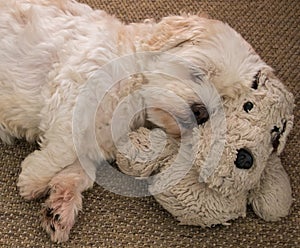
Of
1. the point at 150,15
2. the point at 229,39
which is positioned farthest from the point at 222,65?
the point at 150,15

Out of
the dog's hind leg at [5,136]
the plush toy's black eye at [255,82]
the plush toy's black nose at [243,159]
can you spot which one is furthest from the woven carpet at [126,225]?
the plush toy's black eye at [255,82]

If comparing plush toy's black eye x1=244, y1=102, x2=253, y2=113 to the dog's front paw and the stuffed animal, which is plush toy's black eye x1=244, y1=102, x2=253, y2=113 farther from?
the dog's front paw

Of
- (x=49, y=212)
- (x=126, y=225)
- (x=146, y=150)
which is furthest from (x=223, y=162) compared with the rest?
(x=49, y=212)

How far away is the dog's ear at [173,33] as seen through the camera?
1348 millimetres

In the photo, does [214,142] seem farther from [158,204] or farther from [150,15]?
[150,15]

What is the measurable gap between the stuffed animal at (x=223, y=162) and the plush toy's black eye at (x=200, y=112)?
14 mm

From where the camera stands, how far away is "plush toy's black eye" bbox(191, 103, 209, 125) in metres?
1.29

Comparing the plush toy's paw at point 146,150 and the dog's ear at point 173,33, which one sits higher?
the dog's ear at point 173,33

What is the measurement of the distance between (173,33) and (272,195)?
454 mm

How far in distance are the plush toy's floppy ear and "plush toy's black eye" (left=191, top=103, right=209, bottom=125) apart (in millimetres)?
234

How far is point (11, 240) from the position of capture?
1352 millimetres

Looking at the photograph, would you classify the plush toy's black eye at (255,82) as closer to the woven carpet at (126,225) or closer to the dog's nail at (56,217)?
the woven carpet at (126,225)

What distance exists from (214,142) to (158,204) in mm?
263

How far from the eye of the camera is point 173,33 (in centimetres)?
137
